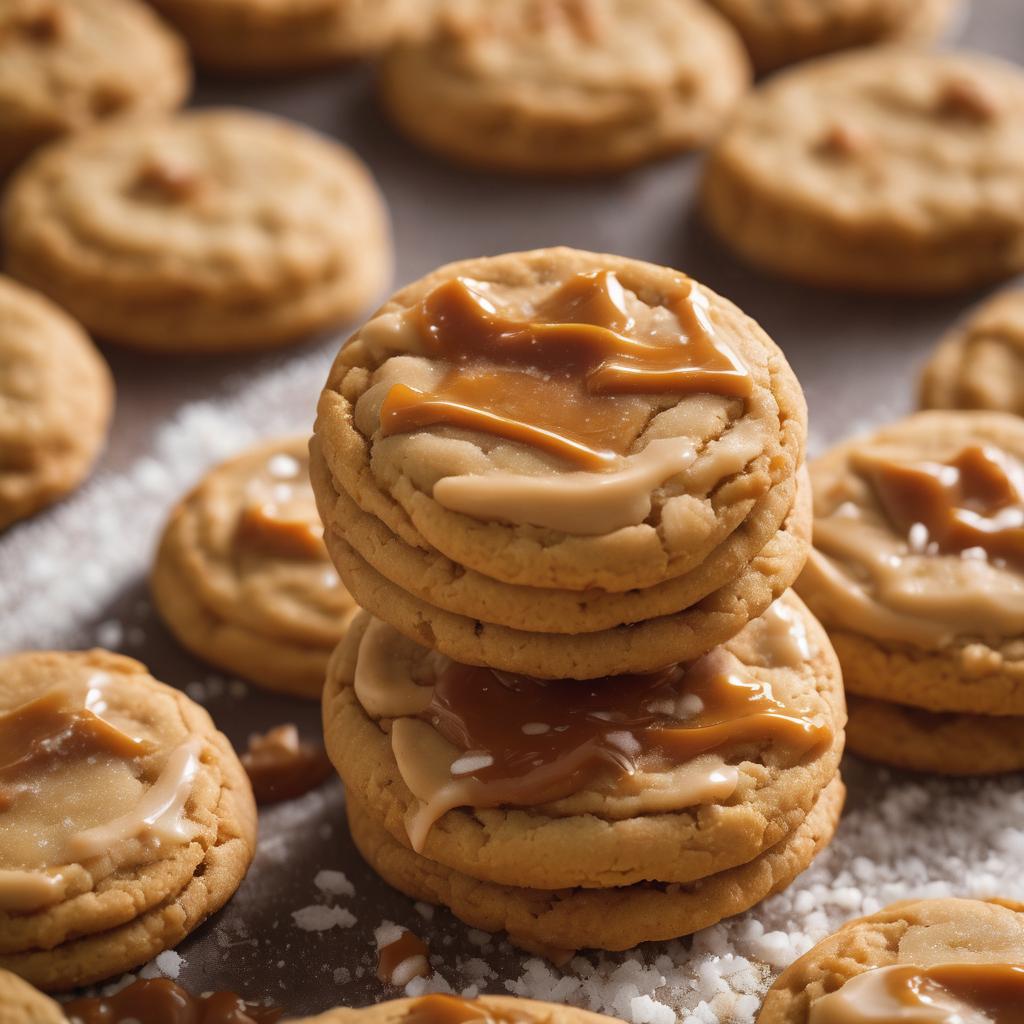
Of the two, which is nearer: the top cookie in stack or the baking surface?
the top cookie in stack

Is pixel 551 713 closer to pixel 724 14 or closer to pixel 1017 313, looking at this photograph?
pixel 1017 313

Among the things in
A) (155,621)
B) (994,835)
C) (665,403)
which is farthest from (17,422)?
(994,835)

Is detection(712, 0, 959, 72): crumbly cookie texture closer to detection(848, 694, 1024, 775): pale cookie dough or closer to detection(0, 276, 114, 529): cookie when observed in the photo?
detection(0, 276, 114, 529): cookie

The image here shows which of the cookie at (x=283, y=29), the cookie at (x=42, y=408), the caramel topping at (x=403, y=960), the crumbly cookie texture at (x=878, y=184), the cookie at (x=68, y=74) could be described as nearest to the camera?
the caramel topping at (x=403, y=960)

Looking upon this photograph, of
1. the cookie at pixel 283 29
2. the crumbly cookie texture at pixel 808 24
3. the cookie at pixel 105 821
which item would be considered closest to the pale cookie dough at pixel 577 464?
the cookie at pixel 105 821

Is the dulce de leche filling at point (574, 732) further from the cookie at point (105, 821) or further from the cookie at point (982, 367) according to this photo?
the cookie at point (982, 367)

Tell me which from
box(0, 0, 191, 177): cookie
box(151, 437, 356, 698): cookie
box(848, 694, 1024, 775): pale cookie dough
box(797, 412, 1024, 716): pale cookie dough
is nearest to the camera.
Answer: box(797, 412, 1024, 716): pale cookie dough

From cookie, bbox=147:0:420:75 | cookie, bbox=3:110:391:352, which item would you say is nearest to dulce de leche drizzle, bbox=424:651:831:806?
cookie, bbox=3:110:391:352
